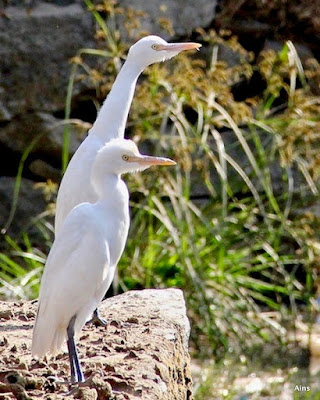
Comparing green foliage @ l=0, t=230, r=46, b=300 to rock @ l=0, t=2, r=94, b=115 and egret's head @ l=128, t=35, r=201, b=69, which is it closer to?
rock @ l=0, t=2, r=94, b=115

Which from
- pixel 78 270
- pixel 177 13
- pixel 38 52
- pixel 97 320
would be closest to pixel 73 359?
pixel 78 270

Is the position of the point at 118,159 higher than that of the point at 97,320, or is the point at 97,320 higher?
the point at 118,159

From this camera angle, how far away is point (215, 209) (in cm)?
695

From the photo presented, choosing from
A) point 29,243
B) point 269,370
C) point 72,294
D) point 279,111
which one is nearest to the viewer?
point 72,294

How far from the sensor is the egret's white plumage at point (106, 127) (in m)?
4.48

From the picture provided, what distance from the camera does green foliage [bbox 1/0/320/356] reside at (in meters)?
6.36

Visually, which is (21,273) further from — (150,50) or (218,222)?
(150,50)

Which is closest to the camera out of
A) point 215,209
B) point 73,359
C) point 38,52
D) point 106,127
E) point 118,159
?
point 73,359

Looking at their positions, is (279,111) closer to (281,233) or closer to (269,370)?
(281,233)

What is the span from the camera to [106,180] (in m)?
3.54

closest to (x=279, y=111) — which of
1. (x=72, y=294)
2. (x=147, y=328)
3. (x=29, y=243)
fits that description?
(x=29, y=243)

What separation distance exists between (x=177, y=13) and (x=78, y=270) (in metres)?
4.77

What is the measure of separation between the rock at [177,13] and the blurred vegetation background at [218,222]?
2.53 feet

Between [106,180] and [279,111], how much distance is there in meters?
4.74
